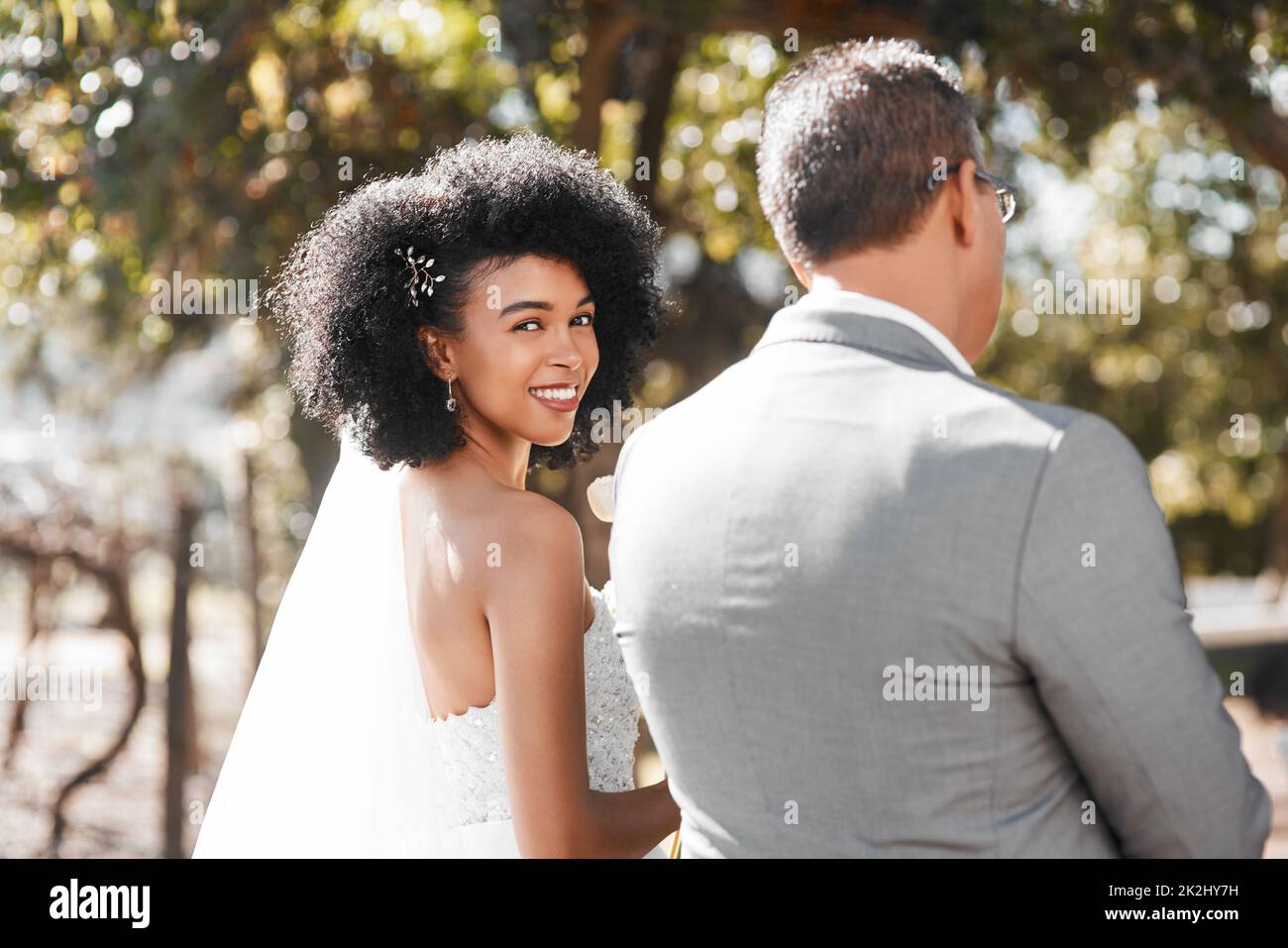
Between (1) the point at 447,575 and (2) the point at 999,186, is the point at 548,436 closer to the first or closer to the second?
(1) the point at 447,575

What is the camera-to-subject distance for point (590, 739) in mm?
2436

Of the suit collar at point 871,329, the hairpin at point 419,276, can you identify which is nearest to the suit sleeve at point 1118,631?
the suit collar at point 871,329

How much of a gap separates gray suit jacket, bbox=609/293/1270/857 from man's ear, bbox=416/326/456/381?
0.94m

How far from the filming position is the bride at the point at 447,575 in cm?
206

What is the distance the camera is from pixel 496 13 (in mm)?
6352

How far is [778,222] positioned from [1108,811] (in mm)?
834

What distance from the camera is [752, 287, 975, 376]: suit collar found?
1.54m

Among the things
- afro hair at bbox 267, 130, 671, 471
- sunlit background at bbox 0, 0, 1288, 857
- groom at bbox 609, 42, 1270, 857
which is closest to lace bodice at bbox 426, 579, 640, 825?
afro hair at bbox 267, 130, 671, 471

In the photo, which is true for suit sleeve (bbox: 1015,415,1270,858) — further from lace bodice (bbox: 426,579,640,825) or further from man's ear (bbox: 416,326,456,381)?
man's ear (bbox: 416,326,456,381)

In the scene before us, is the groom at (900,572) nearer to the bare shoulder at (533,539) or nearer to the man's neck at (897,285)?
the man's neck at (897,285)

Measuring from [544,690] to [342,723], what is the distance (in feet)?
2.32
